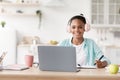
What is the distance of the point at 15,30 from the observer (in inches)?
240

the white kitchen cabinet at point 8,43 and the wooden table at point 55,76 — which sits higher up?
the white kitchen cabinet at point 8,43

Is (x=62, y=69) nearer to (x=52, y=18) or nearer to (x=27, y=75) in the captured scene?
(x=27, y=75)

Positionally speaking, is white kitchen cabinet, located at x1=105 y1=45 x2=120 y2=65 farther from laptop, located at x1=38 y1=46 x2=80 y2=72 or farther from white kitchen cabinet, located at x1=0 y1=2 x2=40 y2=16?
laptop, located at x1=38 y1=46 x2=80 y2=72

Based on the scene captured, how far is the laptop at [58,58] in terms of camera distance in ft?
7.54

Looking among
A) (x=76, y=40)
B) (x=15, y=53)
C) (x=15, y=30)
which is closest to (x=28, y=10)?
(x=15, y=30)

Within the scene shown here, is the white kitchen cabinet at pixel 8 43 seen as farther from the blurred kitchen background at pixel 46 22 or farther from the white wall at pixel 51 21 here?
the white wall at pixel 51 21

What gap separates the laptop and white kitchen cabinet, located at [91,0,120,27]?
3706mm

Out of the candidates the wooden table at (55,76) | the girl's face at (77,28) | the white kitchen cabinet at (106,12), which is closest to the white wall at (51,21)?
the white kitchen cabinet at (106,12)

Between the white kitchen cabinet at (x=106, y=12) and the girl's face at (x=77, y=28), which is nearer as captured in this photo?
the girl's face at (x=77, y=28)

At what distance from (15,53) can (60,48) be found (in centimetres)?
373

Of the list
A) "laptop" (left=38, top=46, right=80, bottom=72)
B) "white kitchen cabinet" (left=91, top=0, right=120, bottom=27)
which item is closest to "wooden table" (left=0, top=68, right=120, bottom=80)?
"laptop" (left=38, top=46, right=80, bottom=72)

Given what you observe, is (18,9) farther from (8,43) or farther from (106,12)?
(106,12)

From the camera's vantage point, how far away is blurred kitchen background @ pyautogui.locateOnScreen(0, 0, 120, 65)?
595cm

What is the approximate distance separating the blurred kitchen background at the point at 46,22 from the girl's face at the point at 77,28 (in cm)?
283
